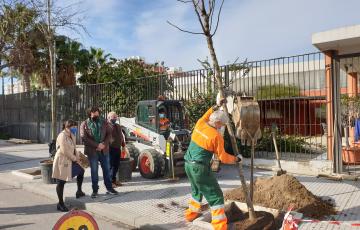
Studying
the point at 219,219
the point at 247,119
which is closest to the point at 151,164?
the point at 247,119

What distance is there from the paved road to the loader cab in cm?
329

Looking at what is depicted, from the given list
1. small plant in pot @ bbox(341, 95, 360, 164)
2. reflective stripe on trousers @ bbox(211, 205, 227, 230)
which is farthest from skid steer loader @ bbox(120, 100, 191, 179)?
small plant in pot @ bbox(341, 95, 360, 164)

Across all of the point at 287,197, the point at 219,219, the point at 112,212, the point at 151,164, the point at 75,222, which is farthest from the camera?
the point at 151,164

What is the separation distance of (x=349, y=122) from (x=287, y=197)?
5737mm

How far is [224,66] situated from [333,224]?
7345 mm

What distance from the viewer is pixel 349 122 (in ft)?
37.1

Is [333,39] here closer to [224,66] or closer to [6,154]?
[224,66]

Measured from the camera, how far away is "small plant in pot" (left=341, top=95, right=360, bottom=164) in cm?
1043

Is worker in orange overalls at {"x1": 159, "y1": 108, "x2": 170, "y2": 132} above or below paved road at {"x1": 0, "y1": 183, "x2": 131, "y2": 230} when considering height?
above

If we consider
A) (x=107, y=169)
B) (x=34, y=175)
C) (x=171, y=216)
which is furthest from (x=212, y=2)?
(x=34, y=175)

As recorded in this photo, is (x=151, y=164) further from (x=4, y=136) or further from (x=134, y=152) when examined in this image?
(x=4, y=136)

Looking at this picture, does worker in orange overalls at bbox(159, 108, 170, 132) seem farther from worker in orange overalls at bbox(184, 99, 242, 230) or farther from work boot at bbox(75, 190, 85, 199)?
worker in orange overalls at bbox(184, 99, 242, 230)

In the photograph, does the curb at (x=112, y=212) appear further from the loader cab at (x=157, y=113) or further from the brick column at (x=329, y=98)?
the brick column at (x=329, y=98)

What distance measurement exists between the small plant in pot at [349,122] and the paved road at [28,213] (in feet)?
22.4
